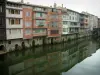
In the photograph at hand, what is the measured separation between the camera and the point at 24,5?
4309 centimetres

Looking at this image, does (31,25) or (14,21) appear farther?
(31,25)

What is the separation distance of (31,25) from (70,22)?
25421 millimetres

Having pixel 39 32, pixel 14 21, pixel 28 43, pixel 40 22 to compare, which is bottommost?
pixel 28 43

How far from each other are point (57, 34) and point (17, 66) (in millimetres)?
29671

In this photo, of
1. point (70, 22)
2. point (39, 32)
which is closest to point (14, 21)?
point (39, 32)

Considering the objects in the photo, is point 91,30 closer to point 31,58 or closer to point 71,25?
point 71,25

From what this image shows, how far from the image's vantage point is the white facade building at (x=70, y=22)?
61741 mm

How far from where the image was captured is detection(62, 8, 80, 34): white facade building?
61741mm

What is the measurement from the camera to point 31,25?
4600 cm

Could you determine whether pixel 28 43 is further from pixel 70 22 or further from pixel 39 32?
pixel 70 22

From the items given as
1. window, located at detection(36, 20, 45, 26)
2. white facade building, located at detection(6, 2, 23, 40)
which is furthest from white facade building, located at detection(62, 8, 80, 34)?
white facade building, located at detection(6, 2, 23, 40)

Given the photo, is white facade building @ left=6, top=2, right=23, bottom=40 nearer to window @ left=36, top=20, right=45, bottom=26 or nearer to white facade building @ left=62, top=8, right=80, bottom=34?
window @ left=36, top=20, right=45, bottom=26

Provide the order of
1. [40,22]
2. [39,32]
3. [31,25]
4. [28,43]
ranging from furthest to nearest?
Answer: [40,22], [39,32], [31,25], [28,43]

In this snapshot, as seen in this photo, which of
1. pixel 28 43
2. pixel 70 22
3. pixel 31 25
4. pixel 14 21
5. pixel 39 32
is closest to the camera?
pixel 14 21
